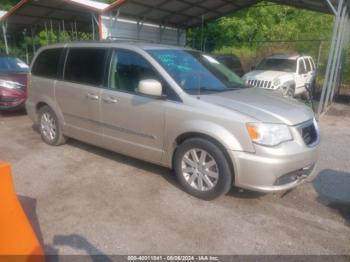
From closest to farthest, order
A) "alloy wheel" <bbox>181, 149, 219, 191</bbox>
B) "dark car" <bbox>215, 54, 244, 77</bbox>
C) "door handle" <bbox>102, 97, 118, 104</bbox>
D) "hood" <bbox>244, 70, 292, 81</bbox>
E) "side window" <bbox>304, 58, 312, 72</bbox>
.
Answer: "alloy wheel" <bbox>181, 149, 219, 191</bbox>, "door handle" <bbox>102, 97, 118, 104</bbox>, "hood" <bbox>244, 70, 292, 81</bbox>, "side window" <bbox>304, 58, 312, 72</bbox>, "dark car" <bbox>215, 54, 244, 77</bbox>

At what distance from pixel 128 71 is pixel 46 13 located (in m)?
12.7

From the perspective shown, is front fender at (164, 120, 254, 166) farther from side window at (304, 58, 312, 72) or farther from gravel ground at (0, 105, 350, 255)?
side window at (304, 58, 312, 72)

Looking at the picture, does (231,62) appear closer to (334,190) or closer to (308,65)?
(308,65)

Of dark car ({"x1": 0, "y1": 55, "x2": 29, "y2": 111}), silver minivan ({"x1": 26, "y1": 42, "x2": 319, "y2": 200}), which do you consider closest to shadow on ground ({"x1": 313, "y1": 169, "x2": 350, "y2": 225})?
silver minivan ({"x1": 26, "y1": 42, "x2": 319, "y2": 200})

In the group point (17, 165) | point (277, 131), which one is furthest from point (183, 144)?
point (17, 165)

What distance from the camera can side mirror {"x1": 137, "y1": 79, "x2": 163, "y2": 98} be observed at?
4105mm

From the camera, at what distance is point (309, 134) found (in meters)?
4.14

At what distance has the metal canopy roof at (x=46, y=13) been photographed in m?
13.1

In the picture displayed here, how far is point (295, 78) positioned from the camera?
40.3ft

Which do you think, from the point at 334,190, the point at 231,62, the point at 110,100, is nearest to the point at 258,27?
the point at 231,62

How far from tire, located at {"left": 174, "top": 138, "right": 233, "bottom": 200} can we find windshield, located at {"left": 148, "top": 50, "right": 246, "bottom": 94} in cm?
75

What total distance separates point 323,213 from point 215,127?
170 centimetres

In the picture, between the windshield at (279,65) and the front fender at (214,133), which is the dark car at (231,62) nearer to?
the windshield at (279,65)

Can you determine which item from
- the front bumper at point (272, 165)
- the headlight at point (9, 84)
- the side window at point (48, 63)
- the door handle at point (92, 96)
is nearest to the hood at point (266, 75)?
the headlight at point (9, 84)
